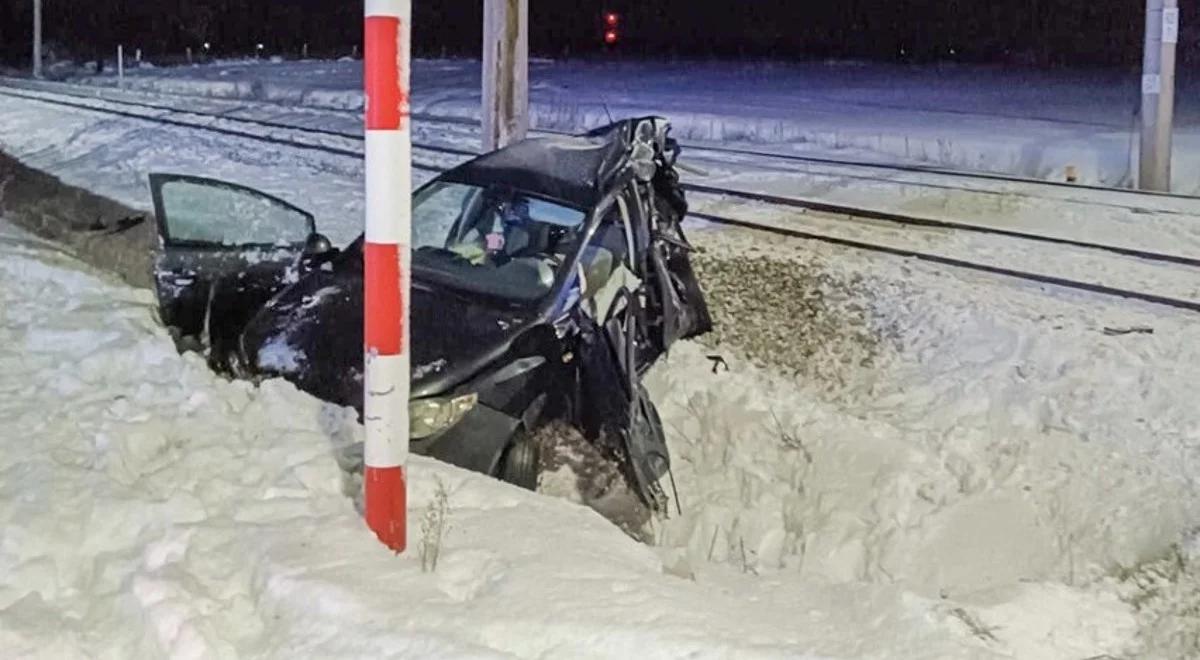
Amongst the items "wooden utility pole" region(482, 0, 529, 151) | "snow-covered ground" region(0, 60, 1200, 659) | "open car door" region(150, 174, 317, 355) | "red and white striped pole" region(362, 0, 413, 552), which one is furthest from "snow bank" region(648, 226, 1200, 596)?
"wooden utility pole" region(482, 0, 529, 151)

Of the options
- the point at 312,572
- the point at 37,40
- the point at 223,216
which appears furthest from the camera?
the point at 37,40

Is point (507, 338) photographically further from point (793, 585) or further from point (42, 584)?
point (42, 584)

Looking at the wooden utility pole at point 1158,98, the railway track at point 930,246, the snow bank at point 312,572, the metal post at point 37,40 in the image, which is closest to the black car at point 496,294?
the snow bank at point 312,572

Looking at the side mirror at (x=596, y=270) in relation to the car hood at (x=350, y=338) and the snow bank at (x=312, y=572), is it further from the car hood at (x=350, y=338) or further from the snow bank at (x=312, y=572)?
the snow bank at (x=312, y=572)

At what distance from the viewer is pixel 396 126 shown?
3455mm

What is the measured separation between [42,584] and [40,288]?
4.09 metres

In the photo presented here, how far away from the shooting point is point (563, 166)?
6.74 meters

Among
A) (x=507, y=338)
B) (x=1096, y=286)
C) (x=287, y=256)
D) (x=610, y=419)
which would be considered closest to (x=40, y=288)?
(x=287, y=256)

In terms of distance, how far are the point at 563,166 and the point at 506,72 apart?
6166 mm

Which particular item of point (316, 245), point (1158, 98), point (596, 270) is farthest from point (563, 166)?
point (1158, 98)

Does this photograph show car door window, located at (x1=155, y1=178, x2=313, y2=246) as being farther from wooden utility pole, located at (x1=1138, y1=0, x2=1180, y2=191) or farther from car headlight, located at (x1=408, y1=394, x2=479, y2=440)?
wooden utility pole, located at (x1=1138, y1=0, x2=1180, y2=191)

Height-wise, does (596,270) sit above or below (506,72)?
below

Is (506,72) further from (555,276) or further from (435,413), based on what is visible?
(435,413)

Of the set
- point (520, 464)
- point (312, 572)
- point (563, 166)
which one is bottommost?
point (520, 464)
